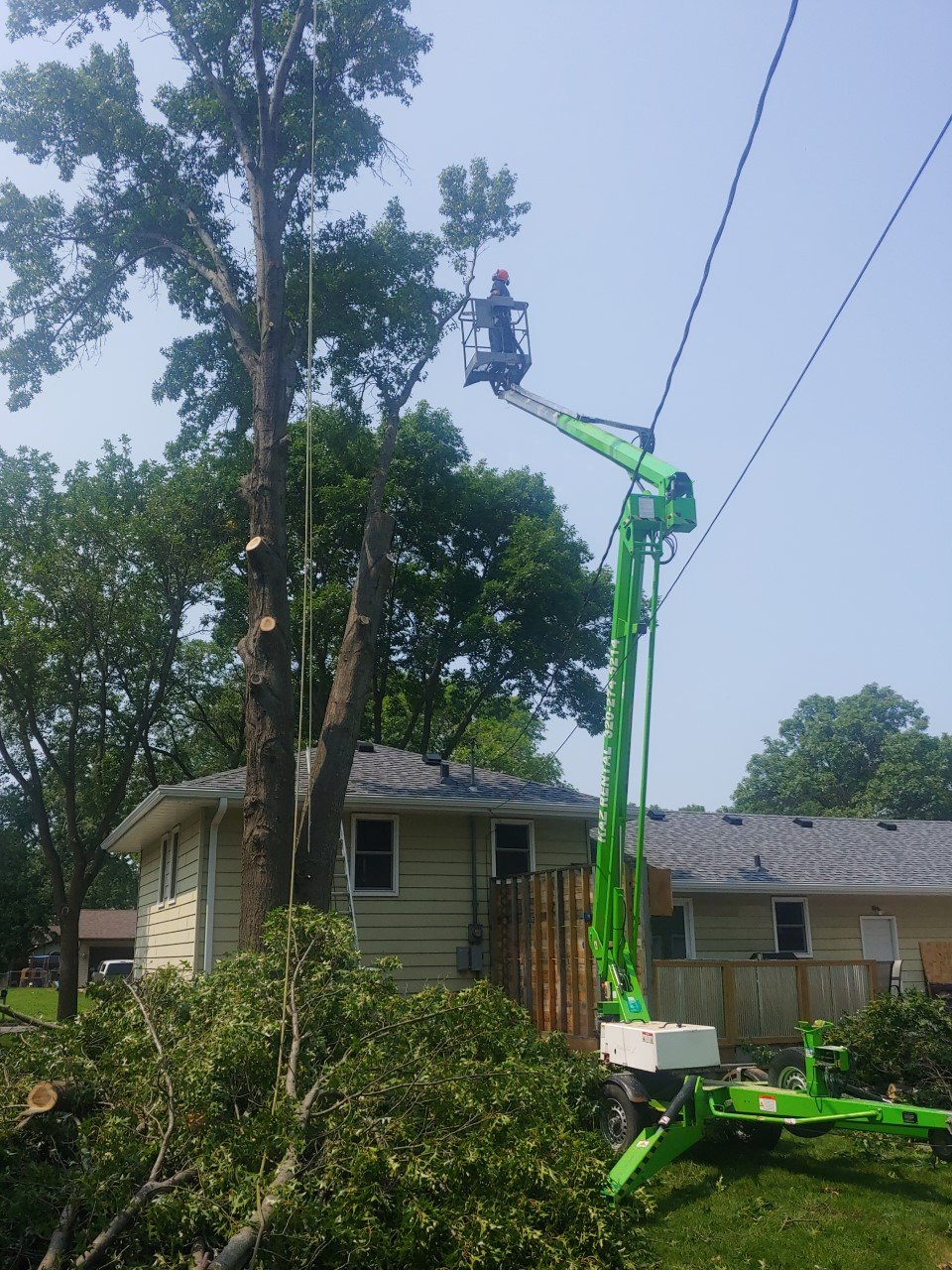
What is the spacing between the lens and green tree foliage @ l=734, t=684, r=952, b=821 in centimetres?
4797

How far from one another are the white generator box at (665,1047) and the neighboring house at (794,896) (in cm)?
744

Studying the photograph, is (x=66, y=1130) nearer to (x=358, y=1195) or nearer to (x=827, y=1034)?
(x=358, y=1195)

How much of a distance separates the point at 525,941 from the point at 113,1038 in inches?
286

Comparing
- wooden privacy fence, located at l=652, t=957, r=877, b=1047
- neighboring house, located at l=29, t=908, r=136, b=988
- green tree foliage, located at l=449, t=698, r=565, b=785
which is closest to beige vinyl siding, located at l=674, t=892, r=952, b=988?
wooden privacy fence, located at l=652, t=957, r=877, b=1047

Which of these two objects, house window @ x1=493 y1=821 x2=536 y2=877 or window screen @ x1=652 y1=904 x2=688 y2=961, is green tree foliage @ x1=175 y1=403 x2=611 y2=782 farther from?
house window @ x1=493 y1=821 x2=536 y2=877

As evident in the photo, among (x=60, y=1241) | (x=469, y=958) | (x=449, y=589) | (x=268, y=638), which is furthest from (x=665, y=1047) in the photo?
(x=449, y=589)

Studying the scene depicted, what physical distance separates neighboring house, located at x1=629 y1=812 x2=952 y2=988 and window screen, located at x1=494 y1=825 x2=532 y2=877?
2372 mm

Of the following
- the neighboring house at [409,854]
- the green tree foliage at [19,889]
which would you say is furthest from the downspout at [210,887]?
the green tree foliage at [19,889]

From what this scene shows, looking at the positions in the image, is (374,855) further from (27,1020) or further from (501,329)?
(27,1020)

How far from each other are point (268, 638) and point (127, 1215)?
21.8 feet

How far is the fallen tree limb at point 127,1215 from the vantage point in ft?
13.4

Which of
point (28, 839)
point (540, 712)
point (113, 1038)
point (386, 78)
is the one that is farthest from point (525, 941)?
point (28, 839)

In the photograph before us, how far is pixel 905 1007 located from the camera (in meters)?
10.1

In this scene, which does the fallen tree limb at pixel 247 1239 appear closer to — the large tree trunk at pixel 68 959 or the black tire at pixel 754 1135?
the black tire at pixel 754 1135
